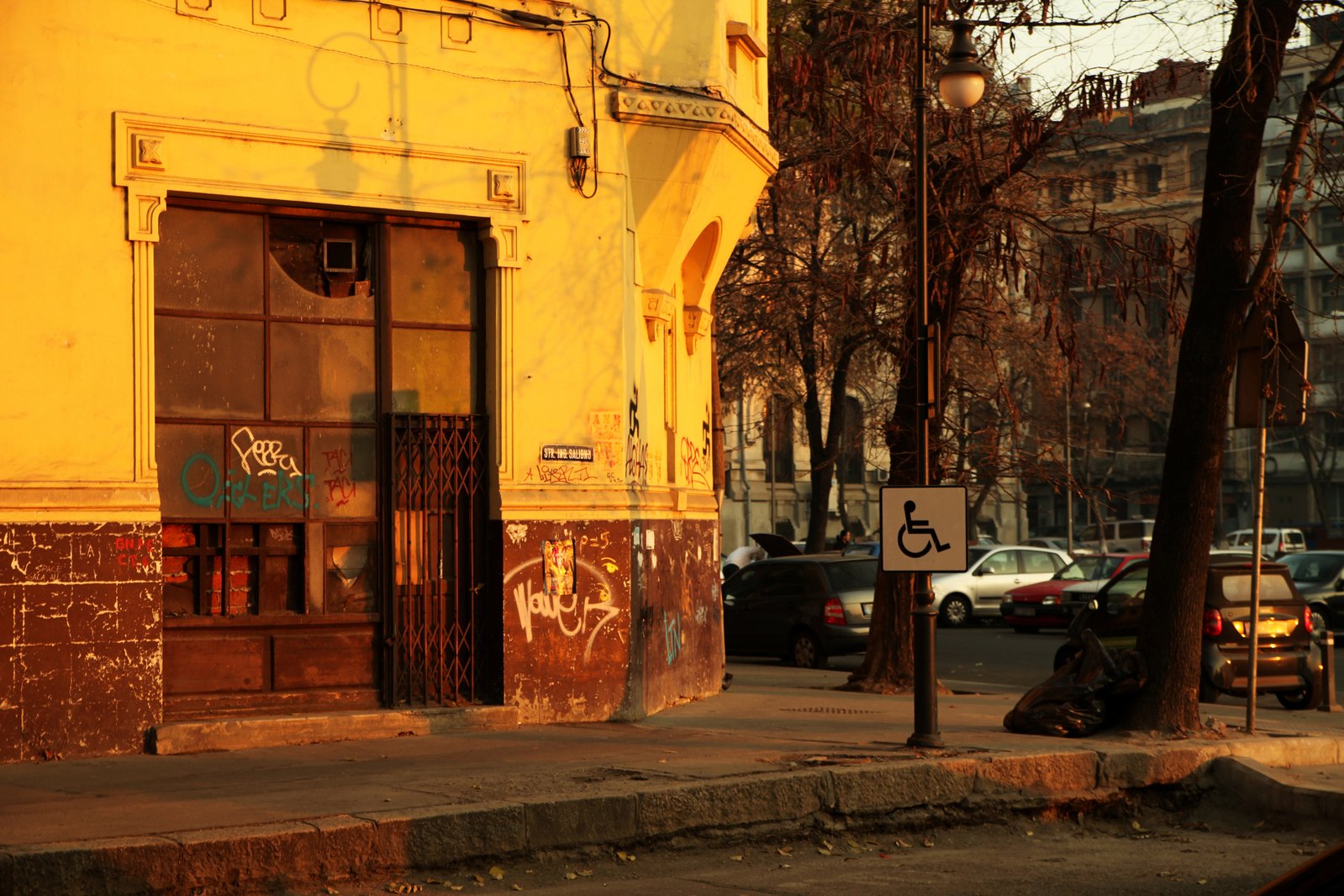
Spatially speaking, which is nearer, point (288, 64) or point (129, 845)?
point (129, 845)

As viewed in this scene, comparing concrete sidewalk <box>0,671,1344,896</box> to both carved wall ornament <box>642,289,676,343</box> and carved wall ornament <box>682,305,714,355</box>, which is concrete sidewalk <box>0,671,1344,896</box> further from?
carved wall ornament <box>682,305,714,355</box>

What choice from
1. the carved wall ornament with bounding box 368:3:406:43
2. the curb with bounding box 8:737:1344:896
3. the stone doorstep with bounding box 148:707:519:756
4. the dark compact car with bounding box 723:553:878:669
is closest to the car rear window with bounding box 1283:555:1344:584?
the dark compact car with bounding box 723:553:878:669

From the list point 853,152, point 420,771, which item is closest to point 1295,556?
point 853,152

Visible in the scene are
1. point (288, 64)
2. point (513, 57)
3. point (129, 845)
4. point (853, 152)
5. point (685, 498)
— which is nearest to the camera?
point (129, 845)

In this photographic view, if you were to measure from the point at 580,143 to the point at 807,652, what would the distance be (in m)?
10.6

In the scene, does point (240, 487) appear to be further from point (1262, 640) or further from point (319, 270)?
point (1262, 640)

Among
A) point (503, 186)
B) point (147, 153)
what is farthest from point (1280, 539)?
point (147, 153)

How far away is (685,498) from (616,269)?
2524 millimetres

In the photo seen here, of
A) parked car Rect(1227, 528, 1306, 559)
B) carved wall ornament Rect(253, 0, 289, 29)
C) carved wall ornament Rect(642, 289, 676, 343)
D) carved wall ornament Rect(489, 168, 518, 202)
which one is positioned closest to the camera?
carved wall ornament Rect(253, 0, 289, 29)

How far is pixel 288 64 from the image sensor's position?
446 inches

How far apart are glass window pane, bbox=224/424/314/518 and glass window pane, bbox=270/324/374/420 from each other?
7.7 inches

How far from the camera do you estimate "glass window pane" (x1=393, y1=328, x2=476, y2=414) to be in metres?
12.0

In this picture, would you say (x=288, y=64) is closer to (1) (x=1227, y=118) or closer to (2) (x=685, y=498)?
(2) (x=685, y=498)

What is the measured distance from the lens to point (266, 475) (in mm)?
11477
